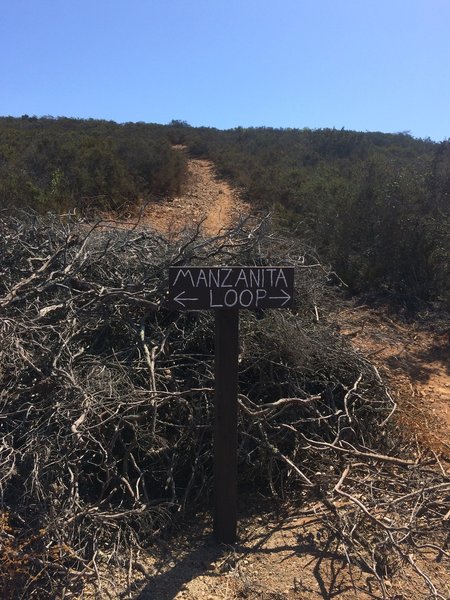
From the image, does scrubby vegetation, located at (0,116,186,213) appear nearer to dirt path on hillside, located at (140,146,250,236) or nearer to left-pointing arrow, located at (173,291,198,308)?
dirt path on hillside, located at (140,146,250,236)

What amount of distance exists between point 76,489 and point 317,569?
50.7 inches

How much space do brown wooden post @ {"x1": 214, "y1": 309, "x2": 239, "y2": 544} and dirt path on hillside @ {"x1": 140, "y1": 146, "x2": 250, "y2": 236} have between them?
1087cm

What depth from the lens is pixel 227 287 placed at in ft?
9.64

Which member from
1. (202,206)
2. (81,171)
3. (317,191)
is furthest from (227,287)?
(202,206)

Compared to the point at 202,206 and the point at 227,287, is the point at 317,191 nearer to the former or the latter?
the point at 202,206

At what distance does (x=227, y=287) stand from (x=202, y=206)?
15.6 m

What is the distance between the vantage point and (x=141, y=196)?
699 inches

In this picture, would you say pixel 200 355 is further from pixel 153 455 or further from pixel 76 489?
pixel 76 489

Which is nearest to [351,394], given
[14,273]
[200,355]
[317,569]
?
[200,355]

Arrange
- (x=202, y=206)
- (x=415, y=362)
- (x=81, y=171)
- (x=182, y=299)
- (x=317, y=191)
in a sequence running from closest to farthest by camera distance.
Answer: (x=182, y=299), (x=415, y=362), (x=317, y=191), (x=81, y=171), (x=202, y=206)

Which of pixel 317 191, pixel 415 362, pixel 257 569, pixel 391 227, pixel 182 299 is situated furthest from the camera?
pixel 317 191

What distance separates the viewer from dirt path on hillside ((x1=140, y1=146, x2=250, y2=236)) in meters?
15.5

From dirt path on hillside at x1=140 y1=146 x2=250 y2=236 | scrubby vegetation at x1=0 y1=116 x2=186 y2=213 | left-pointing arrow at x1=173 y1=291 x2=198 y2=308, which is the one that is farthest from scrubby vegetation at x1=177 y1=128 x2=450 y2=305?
left-pointing arrow at x1=173 y1=291 x2=198 y2=308

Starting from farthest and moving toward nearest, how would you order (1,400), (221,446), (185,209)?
(185,209), (1,400), (221,446)
